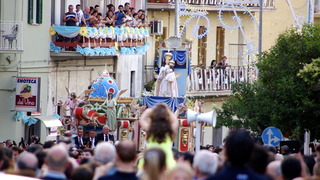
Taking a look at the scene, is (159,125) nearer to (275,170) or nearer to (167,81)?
(275,170)

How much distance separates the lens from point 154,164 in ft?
21.9

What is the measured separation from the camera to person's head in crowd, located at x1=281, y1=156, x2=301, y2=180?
767 centimetres

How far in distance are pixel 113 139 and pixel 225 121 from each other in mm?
3500

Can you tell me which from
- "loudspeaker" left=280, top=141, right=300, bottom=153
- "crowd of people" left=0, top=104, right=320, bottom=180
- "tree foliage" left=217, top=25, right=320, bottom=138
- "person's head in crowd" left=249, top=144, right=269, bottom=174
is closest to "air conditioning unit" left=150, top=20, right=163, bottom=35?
"tree foliage" left=217, top=25, right=320, bottom=138

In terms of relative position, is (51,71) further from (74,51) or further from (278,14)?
(278,14)

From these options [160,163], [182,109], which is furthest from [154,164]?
[182,109]

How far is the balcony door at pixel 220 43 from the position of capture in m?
36.9

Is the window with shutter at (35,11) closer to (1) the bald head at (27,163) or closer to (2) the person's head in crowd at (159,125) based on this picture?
(2) the person's head in crowd at (159,125)

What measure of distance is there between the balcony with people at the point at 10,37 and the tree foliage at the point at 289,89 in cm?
706

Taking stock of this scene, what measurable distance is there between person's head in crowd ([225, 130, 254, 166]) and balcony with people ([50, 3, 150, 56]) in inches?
692

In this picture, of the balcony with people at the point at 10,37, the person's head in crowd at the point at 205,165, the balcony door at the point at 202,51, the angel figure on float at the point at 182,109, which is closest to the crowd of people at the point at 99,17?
the balcony with people at the point at 10,37

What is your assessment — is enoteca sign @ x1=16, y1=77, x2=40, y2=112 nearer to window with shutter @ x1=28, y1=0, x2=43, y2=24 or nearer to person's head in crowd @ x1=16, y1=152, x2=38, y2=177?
window with shutter @ x1=28, y1=0, x2=43, y2=24

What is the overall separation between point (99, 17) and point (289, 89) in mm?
9395

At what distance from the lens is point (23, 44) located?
22.5 meters
